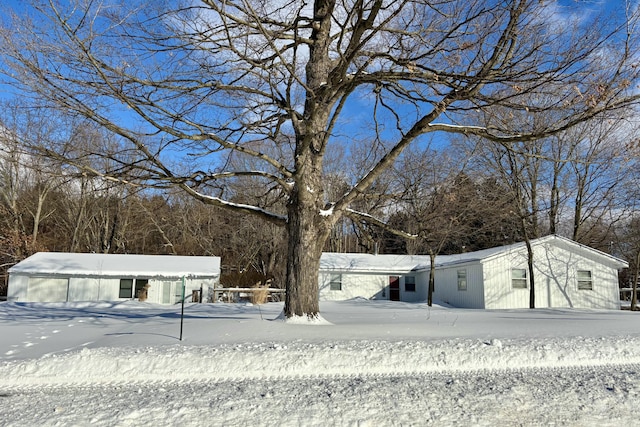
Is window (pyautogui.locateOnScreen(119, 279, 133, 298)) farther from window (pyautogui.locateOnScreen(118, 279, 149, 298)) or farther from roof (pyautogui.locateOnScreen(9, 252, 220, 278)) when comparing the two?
roof (pyautogui.locateOnScreen(9, 252, 220, 278))

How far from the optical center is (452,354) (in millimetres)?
7262

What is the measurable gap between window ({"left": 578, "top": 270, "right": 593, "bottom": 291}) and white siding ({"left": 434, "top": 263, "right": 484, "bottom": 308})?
563 centimetres

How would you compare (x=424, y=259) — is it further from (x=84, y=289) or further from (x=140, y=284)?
(x=84, y=289)

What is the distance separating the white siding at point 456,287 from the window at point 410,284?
2.07 metres

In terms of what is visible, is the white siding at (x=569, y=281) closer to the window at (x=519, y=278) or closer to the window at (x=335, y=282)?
the window at (x=519, y=278)

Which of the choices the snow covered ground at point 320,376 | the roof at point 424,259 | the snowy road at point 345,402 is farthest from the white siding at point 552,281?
the snowy road at point 345,402

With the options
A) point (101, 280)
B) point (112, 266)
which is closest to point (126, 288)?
point (101, 280)

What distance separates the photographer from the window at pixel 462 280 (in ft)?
83.4

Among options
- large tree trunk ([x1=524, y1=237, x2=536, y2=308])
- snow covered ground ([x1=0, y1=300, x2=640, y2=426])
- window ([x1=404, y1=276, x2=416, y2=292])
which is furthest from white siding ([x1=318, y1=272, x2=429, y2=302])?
snow covered ground ([x1=0, y1=300, x2=640, y2=426])

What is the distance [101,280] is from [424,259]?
19042mm

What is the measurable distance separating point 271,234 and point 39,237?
17.5m

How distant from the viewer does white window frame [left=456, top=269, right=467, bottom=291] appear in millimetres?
25408

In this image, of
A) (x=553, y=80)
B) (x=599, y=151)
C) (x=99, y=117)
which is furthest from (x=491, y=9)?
(x=599, y=151)

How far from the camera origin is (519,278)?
24531mm
